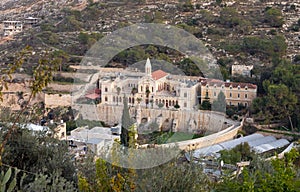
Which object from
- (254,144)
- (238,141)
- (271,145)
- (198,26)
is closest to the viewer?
(271,145)

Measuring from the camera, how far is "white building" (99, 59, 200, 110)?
17.5 m

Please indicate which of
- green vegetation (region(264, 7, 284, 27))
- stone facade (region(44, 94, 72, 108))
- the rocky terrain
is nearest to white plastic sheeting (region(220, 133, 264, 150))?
the rocky terrain

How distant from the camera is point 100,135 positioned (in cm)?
1386

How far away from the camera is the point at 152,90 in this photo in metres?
17.8

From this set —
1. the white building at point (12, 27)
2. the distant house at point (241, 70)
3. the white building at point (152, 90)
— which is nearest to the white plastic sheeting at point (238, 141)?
the white building at point (152, 90)

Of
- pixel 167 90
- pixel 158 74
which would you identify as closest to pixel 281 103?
pixel 167 90

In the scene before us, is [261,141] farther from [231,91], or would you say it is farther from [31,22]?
[31,22]

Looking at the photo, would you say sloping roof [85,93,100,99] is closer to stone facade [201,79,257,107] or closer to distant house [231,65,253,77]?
stone facade [201,79,257,107]

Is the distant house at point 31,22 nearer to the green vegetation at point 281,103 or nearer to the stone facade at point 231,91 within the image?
the stone facade at point 231,91

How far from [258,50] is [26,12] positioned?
2061 cm

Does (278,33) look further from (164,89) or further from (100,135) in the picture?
(100,135)

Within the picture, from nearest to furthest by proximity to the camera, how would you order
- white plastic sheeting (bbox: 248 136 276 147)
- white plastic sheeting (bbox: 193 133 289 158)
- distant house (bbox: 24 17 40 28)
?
white plastic sheeting (bbox: 193 133 289 158) < white plastic sheeting (bbox: 248 136 276 147) < distant house (bbox: 24 17 40 28)

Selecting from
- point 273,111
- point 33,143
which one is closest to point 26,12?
point 273,111

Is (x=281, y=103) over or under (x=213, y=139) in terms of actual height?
over
